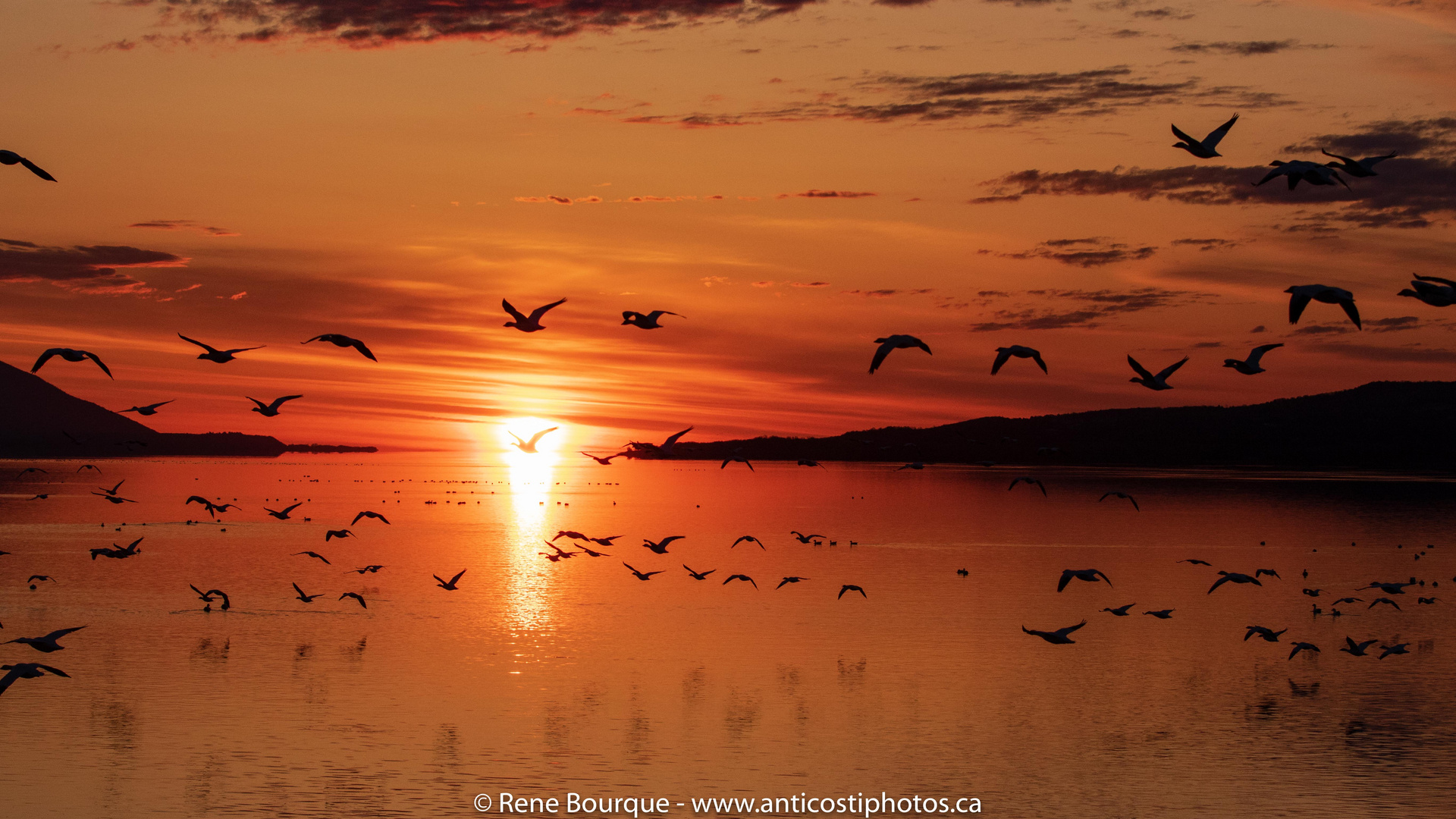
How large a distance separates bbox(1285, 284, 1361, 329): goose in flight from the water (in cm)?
1832

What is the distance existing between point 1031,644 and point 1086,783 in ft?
69.4

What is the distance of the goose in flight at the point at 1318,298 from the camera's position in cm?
2109

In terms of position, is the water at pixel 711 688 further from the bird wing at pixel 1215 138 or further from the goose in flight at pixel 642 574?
the bird wing at pixel 1215 138

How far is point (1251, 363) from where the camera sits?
27516 mm

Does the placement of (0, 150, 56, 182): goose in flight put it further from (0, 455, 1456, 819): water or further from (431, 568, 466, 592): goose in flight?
(431, 568, 466, 592): goose in flight

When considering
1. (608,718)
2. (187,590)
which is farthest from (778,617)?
(187,590)

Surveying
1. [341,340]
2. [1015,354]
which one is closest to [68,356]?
[341,340]

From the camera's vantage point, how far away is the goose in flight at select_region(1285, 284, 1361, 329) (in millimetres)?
21094

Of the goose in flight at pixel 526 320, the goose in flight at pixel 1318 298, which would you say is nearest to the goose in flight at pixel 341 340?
the goose in flight at pixel 526 320

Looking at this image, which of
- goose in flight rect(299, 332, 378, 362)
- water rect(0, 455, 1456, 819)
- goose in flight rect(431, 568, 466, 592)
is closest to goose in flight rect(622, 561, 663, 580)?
water rect(0, 455, 1456, 819)

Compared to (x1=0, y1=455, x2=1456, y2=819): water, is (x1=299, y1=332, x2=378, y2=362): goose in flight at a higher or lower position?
higher

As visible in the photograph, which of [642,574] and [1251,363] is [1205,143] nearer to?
[1251,363]

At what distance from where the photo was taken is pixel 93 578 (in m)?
77.3

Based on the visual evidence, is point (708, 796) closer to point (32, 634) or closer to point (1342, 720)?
point (1342, 720)
